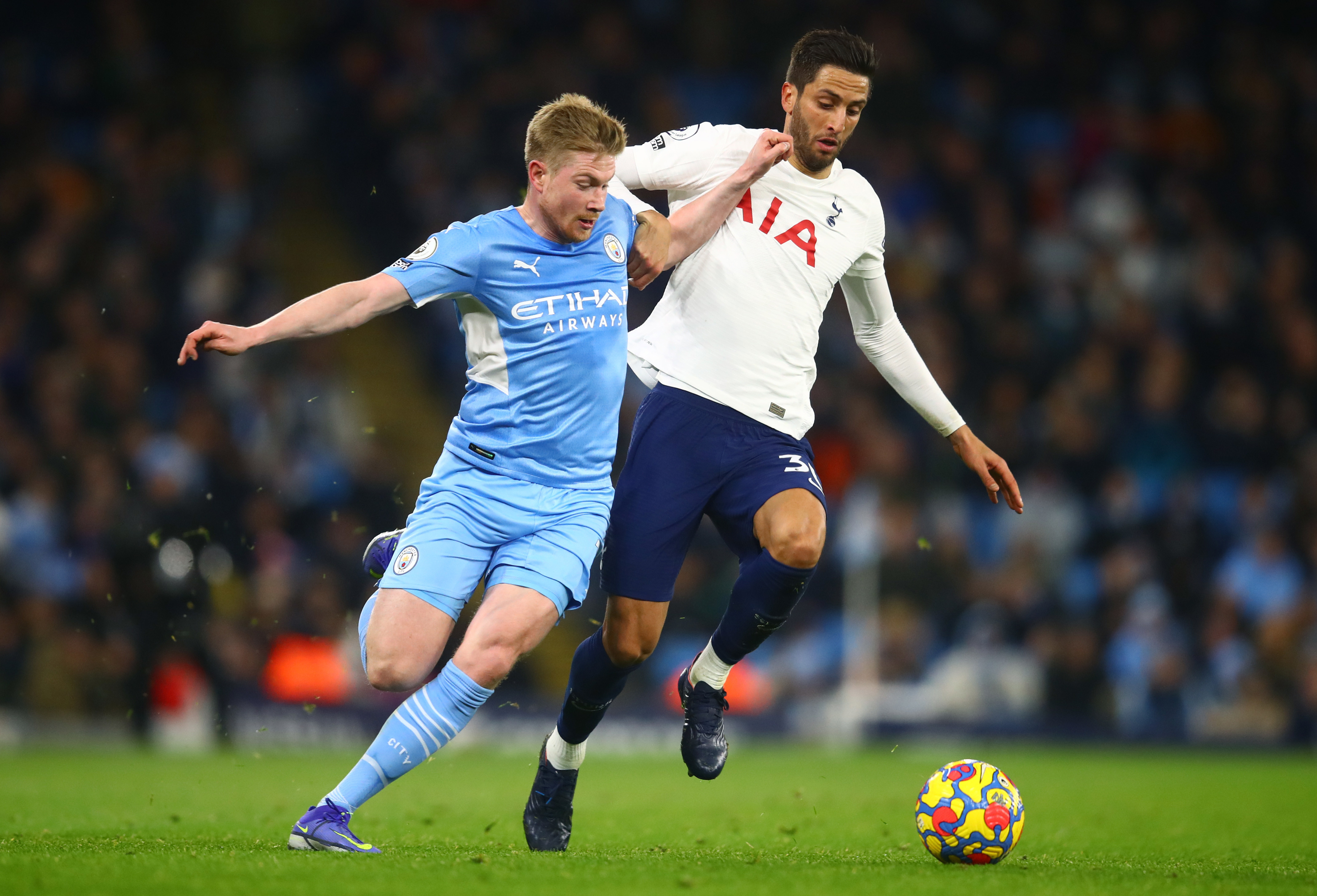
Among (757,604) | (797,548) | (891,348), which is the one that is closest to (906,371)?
(891,348)

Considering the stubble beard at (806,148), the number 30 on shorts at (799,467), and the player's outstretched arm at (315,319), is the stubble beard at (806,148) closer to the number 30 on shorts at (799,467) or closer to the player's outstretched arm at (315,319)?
the number 30 on shorts at (799,467)

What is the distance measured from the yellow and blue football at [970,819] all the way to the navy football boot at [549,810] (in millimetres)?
1435

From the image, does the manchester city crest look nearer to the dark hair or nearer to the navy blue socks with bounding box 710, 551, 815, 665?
the dark hair

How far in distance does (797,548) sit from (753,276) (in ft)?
3.89

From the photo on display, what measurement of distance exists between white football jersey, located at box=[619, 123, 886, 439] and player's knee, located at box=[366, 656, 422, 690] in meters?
1.73

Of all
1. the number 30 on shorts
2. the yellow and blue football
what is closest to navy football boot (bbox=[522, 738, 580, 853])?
the yellow and blue football

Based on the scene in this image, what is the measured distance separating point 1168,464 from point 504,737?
6.97m

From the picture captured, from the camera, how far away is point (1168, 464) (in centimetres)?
1539

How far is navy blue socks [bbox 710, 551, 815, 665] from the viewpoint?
6.27m

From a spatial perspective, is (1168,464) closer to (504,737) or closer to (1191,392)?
(1191,392)

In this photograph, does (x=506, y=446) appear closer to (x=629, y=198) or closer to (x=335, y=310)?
(x=335, y=310)

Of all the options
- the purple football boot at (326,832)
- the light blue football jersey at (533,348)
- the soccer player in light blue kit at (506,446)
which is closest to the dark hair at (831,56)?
the soccer player in light blue kit at (506,446)

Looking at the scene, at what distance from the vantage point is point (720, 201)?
6410 mm

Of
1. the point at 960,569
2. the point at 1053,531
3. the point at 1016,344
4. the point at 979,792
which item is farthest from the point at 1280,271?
the point at 979,792
